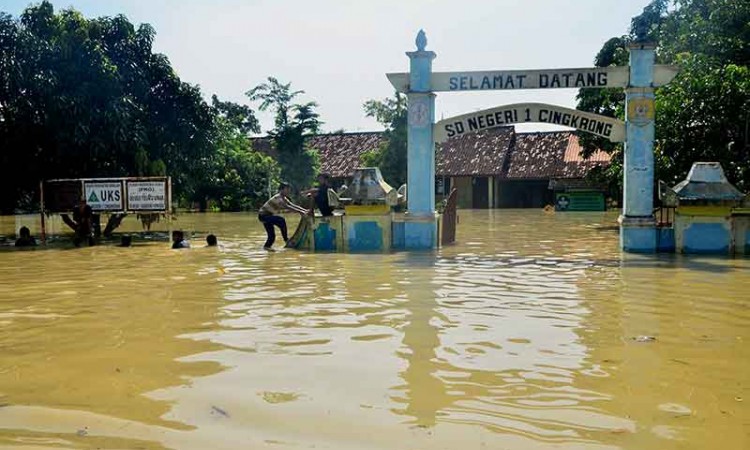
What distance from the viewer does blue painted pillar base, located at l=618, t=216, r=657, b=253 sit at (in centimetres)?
1346

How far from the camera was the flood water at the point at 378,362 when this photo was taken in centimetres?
369

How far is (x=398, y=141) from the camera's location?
4184cm

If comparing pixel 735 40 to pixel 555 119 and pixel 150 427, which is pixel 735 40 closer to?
pixel 555 119

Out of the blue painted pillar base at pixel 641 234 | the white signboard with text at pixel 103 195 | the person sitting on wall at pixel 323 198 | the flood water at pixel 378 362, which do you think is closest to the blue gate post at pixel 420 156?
the person sitting on wall at pixel 323 198

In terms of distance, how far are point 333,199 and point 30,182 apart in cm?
1060

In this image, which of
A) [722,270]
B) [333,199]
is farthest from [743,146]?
[333,199]

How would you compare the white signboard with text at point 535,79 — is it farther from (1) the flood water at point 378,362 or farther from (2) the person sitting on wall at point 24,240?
(2) the person sitting on wall at point 24,240

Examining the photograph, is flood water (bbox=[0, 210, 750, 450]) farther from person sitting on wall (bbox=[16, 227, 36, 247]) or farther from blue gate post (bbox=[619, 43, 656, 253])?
person sitting on wall (bbox=[16, 227, 36, 247])

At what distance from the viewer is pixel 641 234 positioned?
1350 centimetres

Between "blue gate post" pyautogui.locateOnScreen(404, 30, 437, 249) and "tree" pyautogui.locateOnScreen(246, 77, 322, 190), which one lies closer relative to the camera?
"blue gate post" pyautogui.locateOnScreen(404, 30, 437, 249)

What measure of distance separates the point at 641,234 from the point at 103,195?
1261cm

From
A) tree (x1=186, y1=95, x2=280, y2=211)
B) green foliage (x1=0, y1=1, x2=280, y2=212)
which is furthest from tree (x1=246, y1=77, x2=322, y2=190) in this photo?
green foliage (x1=0, y1=1, x2=280, y2=212)

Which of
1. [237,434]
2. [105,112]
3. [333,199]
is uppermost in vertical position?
[105,112]

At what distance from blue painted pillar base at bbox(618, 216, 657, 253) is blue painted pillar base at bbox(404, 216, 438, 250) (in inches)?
150
